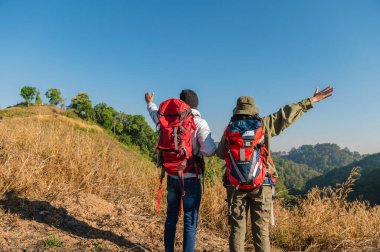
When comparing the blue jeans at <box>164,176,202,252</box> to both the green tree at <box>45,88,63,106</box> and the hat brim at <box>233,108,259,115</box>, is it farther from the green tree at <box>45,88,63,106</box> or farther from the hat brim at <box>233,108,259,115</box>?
the green tree at <box>45,88,63,106</box>

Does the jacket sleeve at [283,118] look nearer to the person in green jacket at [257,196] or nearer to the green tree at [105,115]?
the person in green jacket at [257,196]

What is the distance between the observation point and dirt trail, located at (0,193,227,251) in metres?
3.83

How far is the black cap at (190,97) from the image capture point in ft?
11.1

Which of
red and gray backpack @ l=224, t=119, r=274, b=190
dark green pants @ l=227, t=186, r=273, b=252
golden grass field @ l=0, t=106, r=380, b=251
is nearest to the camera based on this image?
red and gray backpack @ l=224, t=119, r=274, b=190

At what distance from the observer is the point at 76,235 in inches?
163

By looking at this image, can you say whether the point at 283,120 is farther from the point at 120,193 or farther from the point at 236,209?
the point at 120,193

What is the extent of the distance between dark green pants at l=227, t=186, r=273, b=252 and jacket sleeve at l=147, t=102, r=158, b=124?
1.26 metres

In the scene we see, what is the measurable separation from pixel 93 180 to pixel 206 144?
361 cm

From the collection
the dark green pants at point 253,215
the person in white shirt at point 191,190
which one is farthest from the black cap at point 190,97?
the dark green pants at point 253,215

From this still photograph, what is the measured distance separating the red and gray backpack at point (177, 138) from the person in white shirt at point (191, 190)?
88 mm

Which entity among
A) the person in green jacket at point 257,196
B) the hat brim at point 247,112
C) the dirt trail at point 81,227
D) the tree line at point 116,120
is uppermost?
the tree line at point 116,120

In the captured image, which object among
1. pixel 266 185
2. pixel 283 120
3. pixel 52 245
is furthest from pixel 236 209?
pixel 52 245

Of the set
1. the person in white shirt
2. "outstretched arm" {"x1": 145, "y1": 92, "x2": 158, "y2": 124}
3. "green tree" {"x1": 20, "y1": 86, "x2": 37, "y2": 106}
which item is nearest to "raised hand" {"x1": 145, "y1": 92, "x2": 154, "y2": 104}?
"outstretched arm" {"x1": 145, "y1": 92, "x2": 158, "y2": 124}

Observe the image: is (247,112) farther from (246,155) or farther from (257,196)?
(257,196)
